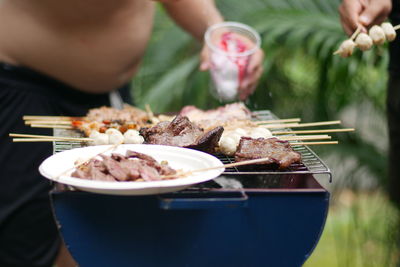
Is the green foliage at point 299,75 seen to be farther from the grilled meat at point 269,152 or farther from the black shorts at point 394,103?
the grilled meat at point 269,152

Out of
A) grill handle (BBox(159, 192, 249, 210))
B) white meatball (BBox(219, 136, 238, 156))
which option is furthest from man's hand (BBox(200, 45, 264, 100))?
grill handle (BBox(159, 192, 249, 210))

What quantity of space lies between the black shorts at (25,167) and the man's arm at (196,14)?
0.82m

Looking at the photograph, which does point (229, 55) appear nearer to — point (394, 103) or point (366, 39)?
point (366, 39)

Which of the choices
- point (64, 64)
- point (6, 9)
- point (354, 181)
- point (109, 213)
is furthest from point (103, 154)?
point (354, 181)

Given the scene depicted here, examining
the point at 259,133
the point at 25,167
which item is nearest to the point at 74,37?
the point at 25,167

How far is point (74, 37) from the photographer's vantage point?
2926 millimetres

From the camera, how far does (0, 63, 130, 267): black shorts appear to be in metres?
3.01

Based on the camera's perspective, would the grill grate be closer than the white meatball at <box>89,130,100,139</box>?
Yes

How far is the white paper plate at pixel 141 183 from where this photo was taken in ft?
5.20

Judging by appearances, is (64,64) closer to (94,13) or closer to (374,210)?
(94,13)

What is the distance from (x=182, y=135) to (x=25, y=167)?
4.10 ft

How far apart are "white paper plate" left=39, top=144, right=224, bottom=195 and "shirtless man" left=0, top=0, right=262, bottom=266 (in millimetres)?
1064

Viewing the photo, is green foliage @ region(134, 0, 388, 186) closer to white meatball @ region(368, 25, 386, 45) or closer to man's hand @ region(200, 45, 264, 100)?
man's hand @ region(200, 45, 264, 100)

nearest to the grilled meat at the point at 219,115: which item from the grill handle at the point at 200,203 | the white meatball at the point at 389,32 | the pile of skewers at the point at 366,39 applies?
the pile of skewers at the point at 366,39
